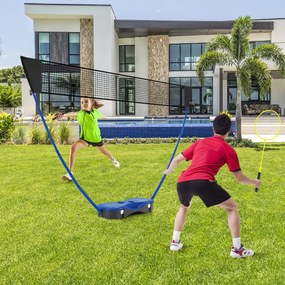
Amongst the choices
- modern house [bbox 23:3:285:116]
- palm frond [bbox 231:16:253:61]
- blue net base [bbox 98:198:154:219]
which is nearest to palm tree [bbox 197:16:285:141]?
palm frond [bbox 231:16:253:61]

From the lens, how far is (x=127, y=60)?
4375 centimetres

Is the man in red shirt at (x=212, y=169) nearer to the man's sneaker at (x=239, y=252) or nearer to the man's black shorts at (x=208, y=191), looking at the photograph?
the man's black shorts at (x=208, y=191)

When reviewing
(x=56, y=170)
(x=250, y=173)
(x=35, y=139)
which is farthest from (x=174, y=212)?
(x=35, y=139)

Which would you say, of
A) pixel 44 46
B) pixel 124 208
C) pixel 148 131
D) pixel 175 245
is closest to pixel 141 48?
A: pixel 44 46

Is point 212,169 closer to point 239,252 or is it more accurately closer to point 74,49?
point 239,252

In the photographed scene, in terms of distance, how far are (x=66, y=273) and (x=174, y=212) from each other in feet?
9.49

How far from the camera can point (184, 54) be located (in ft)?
139

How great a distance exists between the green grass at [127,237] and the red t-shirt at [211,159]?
1.05 meters

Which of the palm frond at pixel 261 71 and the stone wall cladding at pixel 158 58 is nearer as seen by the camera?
the palm frond at pixel 261 71

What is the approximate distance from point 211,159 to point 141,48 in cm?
3975

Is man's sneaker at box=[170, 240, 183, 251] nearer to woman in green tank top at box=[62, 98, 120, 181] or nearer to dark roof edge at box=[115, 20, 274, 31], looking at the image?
woman in green tank top at box=[62, 98, 120, 181]

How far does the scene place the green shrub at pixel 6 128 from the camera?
2086cm

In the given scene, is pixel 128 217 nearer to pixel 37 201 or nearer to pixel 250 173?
pixel 37 201

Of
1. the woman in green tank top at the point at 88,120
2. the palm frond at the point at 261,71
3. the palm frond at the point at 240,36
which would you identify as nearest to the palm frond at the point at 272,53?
the palm frond at the point at 261,71
